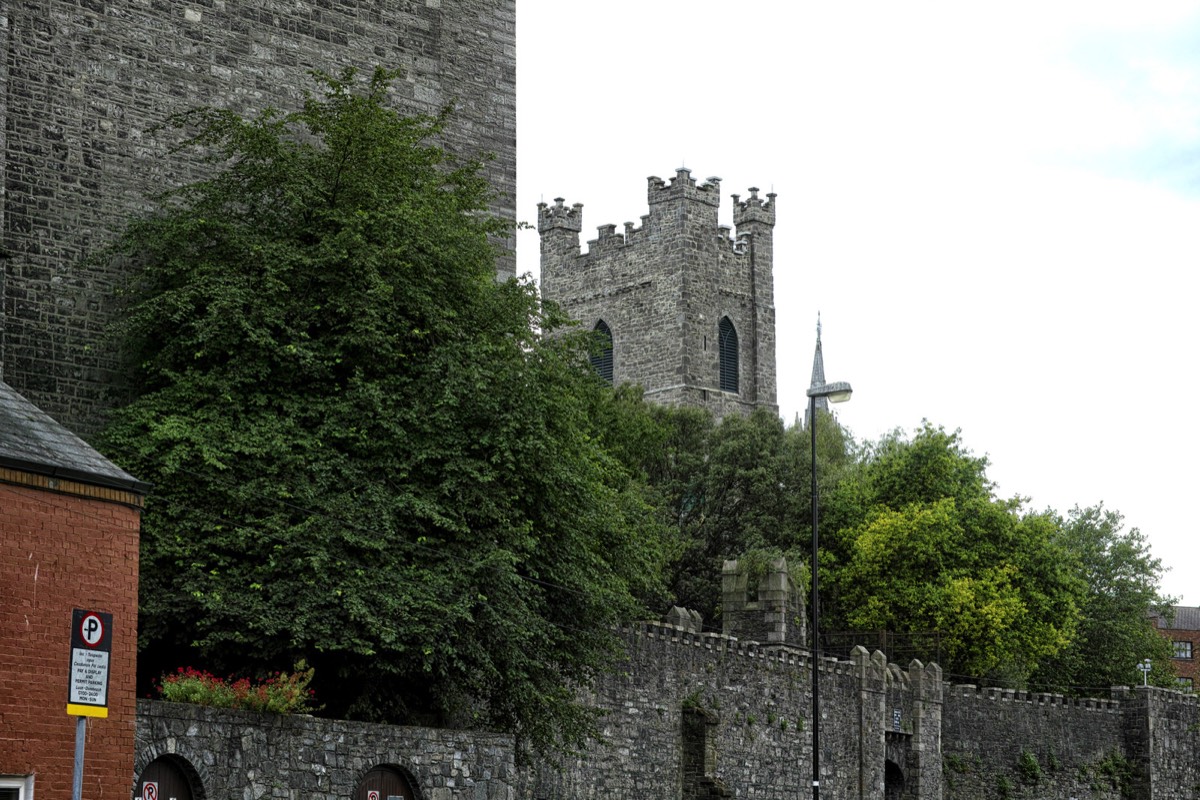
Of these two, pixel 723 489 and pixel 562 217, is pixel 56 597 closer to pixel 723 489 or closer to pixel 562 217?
pixel 723 489

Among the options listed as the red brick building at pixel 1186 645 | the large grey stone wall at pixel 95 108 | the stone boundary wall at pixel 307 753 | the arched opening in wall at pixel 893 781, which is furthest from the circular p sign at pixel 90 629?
the red brick building at pixel 1186 645

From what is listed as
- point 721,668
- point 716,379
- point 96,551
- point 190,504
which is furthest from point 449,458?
point 716,379

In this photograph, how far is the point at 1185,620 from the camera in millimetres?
106312

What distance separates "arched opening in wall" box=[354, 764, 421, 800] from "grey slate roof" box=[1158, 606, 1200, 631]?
88.0m

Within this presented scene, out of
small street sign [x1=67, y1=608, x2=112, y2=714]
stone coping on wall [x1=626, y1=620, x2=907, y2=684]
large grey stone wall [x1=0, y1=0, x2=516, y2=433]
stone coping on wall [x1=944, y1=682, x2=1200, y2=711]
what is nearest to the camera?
small street sign [x1=67, y1=608, x2=112, y2=714]

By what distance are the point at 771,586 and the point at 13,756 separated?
2756cm

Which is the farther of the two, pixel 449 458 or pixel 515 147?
pixel 515 147

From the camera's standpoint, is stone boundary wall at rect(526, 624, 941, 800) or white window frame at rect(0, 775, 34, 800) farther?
stone boundary wall at rect(526, 624, 941, 800)

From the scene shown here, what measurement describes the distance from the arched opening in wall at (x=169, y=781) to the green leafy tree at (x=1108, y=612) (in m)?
41.7

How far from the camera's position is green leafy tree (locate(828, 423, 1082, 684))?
5241 cm

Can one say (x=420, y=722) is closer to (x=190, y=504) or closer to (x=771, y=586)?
(x=190, y=504)

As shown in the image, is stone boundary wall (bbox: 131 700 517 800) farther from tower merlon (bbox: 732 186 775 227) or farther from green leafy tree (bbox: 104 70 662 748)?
tower merlon (bbox: 732 186 775 227)

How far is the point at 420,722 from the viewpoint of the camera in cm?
2588

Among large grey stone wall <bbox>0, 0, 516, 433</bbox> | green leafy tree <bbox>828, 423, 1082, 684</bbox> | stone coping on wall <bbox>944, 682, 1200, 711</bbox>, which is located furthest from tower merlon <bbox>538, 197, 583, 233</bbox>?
large grey stone wall <bbox>0, 0, 516, 433</bbox>
